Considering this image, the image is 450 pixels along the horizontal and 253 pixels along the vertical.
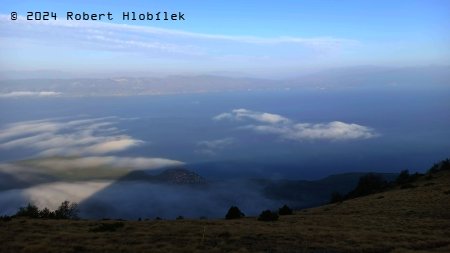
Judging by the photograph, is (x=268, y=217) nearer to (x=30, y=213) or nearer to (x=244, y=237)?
(x=244, y=237)

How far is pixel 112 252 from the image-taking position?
19.9 metres

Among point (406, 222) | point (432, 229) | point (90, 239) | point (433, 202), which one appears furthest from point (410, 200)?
point (90, 239)

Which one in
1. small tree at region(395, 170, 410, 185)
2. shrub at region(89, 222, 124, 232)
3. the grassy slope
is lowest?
the grassy slope

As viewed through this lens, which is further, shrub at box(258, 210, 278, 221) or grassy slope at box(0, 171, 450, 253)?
shrub at box(258, 210, 278, 221)

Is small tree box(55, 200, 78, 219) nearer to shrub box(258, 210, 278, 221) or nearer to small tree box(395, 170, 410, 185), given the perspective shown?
shrub box(258, 210, 278, 221)

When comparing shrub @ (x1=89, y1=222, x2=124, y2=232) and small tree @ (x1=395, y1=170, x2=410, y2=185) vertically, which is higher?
small tree @ (x1=395, y1=170, x2=410, y2=185)

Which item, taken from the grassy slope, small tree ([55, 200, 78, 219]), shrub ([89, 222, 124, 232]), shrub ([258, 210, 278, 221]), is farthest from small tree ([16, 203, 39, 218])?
shrub ([258, 210, 278, 221])

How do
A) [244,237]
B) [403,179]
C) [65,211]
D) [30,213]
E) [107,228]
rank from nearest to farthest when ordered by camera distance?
[244,237] < [107,228] < [30,213] < [65,211] < [403,179]

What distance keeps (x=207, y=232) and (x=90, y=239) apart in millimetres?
6758

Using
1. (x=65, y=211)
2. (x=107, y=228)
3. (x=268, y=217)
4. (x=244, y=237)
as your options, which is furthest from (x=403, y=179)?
(x=107, y=228)

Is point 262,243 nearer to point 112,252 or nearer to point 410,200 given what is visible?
point 112,252

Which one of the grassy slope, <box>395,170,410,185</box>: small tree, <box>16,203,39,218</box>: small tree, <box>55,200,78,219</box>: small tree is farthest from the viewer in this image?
<box>395,170,410,185</box>: small tree

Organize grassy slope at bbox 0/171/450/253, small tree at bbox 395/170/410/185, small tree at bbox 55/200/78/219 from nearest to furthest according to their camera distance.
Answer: grassy slope at bbox 0/171/450/253 → small tree at bbox 55/200/78/219 → small tree at bbox 395/170/410/185

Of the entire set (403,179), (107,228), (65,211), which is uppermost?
(403,179)
